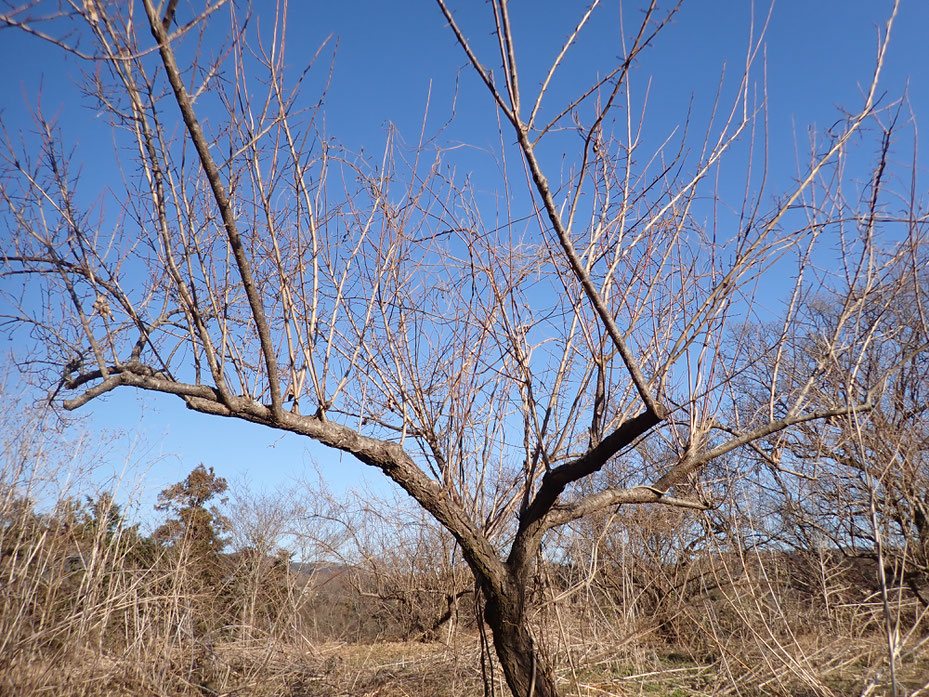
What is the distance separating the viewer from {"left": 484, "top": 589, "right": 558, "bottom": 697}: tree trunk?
2.90 meters

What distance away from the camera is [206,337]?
8.29 ft

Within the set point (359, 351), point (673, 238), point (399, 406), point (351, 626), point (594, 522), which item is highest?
point (673, 238)

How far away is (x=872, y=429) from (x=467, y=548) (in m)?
2.59

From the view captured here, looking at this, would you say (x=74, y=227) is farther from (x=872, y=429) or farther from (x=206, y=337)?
(x=872, y=429)

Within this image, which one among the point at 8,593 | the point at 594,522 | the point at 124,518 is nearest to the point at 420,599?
the point at 594,522

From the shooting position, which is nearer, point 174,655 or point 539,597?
point 539,597

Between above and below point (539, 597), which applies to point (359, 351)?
above

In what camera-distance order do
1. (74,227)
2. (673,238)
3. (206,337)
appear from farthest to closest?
(673,238), (74,227), (206,337)

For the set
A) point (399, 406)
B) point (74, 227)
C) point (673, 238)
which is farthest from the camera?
point (399, 406)

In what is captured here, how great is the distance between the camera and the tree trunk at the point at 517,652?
9.52 feet

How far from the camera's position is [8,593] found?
3371 millimetres

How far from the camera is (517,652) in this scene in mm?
2914

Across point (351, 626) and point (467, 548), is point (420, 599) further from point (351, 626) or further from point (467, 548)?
point (467, 548)

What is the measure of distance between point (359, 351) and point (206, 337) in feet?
2.89
